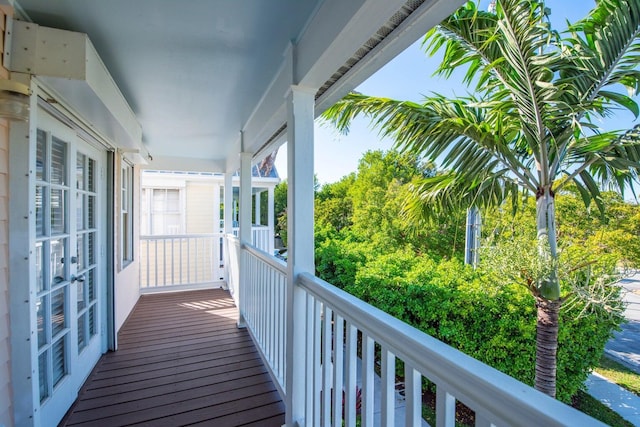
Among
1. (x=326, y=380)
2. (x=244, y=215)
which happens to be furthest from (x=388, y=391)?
(x=244, y=215)

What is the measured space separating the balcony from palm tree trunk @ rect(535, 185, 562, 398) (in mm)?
1226

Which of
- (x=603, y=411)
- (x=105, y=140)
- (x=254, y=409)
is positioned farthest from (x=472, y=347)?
(x=105, y=140)

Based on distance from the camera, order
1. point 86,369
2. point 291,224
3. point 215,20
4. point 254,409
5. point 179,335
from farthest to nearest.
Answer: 1. point 179,335
2. point 86,369
3. point 254,409
4. point 291,224
5. point 215,20

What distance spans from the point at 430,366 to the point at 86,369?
314 centimetres

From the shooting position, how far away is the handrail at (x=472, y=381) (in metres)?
0.55

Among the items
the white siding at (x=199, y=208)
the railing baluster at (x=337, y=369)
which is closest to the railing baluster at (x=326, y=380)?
the railing baluster at (x=337, y=369)

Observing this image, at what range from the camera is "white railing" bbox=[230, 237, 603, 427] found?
602mm

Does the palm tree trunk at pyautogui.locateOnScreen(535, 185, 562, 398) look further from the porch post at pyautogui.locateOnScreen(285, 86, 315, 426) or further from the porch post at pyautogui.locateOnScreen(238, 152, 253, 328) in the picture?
the porch post at pyautogui.locateOnScreen(238, 152, 253, 328)

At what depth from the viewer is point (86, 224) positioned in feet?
8.86

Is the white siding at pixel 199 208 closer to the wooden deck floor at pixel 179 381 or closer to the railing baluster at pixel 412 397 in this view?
the wooden deck floor at pixel 179 381

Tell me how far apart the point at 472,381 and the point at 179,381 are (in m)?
2.72

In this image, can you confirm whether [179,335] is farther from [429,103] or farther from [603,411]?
[603,411]

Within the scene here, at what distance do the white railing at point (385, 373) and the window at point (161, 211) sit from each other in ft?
22.5

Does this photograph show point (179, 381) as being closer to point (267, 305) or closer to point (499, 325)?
point (267, 305)
